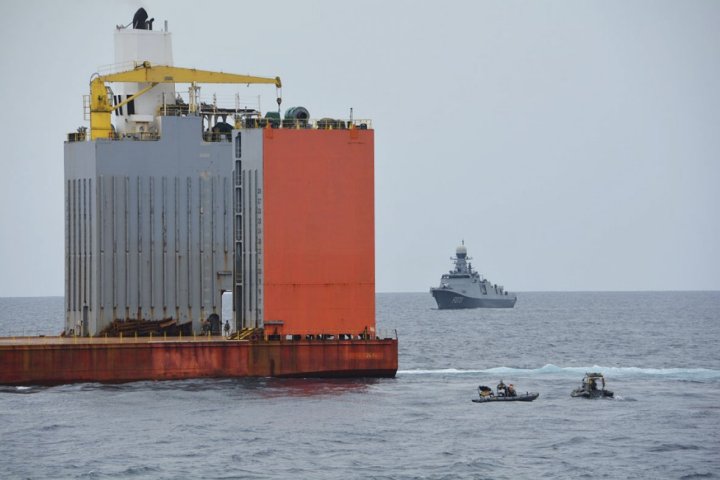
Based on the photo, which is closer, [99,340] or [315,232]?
[99,340]

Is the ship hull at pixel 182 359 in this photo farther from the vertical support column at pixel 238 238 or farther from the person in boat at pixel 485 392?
the person in boat at pixel 485 392

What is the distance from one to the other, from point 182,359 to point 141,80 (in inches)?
623

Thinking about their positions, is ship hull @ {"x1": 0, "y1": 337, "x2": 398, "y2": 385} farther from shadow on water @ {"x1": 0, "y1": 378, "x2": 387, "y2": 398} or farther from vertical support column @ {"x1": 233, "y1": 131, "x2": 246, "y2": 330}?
vertical support column @ {"x1": 233, "y1": 131, "x2": 246, "y2": 330}

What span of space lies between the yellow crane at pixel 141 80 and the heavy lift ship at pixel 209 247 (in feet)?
0.24

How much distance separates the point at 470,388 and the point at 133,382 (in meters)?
16.3

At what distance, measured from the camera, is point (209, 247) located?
72.7 metres

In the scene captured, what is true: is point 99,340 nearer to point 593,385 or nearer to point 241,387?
point 241,387

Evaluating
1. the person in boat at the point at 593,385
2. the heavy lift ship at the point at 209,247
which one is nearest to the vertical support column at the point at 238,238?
the heavy lift ship at the point at 209,247

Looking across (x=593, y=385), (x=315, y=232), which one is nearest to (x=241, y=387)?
(x=315, y=232)

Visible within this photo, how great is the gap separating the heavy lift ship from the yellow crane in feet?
0.24

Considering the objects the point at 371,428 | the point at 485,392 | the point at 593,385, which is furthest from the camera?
the point at 593,385

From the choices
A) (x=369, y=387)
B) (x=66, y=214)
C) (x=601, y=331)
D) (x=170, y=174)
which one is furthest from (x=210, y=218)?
(x=601, y=331)

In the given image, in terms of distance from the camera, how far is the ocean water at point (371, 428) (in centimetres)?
4853

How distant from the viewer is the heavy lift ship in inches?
2638
